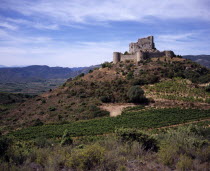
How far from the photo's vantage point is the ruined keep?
48009 mm

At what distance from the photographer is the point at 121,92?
35062 millimetres

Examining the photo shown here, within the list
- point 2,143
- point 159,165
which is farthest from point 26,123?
point 159,165

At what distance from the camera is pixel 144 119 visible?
22984 millimetres

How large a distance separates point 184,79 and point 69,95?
2596 centimetres

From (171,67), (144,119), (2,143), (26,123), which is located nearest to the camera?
(2,143)

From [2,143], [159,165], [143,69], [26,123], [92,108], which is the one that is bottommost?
[26,123]

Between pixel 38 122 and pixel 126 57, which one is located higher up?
pixel 126 57

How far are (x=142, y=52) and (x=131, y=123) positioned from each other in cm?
3008

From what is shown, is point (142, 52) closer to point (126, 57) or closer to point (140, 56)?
point (140, 56)

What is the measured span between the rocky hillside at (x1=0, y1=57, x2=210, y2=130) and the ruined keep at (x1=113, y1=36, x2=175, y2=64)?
228cm

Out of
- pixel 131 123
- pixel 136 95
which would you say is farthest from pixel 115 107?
pixel 131 123

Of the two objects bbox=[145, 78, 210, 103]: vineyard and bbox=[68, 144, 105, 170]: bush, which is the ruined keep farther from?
bbox=[68, 144, 105, 170]: bush

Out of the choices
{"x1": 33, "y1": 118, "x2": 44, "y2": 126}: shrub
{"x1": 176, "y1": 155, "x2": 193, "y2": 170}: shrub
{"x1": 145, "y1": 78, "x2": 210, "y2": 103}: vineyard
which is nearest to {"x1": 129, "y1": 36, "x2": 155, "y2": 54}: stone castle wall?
{"x1": 145, "y1": 78, "x2": 210, "y2": 103}: vineyard

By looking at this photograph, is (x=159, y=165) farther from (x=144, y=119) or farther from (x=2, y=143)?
(x=144, y=119)
